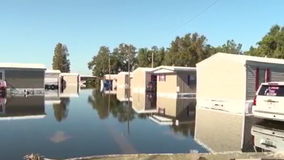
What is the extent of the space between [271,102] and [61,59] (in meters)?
90.1

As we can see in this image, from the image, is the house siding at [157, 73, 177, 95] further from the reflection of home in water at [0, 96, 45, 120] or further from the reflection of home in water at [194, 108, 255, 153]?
the reflection of home in water at [194, 108, 255, 153]

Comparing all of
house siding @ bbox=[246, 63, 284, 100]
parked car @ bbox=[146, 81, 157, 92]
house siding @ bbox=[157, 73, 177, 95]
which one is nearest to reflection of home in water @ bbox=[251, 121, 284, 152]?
house siding @ bbox=[246, 63, 284, 100]

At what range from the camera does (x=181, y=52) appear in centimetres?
5822

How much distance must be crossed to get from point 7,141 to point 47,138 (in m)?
1.23

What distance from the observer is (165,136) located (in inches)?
428

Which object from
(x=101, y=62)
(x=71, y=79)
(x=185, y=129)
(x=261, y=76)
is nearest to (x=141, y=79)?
(x=261, y=76)

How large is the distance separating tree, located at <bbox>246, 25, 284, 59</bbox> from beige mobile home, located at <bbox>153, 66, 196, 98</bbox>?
16478mm

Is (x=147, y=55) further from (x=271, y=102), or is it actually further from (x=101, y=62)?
(x=271, y=102)

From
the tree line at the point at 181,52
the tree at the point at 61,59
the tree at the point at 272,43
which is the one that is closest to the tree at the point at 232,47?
the tree line at the point at 181,52

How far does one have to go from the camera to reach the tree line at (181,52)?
150ft

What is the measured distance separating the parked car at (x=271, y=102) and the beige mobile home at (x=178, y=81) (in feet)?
58.2

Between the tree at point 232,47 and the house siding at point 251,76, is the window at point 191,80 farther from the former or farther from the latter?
the tree at point 232,47

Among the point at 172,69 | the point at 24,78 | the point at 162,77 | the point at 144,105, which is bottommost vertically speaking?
the point at 144,105

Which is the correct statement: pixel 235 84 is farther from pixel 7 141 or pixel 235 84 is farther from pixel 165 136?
pixel 7 141
